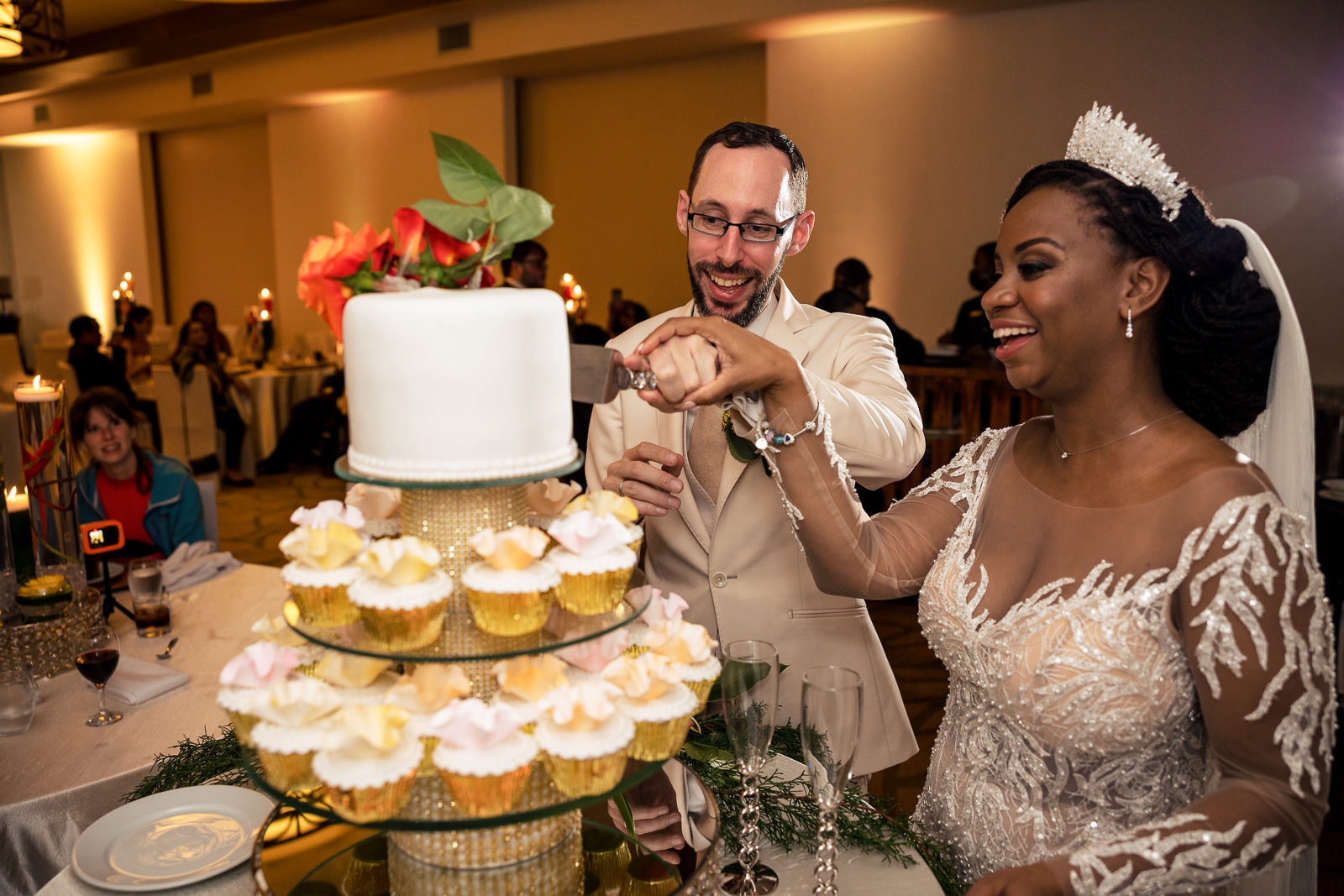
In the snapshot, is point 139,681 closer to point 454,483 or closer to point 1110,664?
point 454,483

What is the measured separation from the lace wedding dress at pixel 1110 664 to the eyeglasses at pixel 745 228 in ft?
2.07

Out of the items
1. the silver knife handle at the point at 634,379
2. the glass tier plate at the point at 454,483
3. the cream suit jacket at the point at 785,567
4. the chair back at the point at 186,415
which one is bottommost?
the chair back at the point at 186,415

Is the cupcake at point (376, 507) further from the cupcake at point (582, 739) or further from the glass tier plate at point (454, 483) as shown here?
the cupcake at point (582, 739)

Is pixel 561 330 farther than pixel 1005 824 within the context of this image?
No

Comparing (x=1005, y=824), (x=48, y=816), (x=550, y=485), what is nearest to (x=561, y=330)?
(x=550, y=485)

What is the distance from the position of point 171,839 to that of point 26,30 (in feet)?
19.3

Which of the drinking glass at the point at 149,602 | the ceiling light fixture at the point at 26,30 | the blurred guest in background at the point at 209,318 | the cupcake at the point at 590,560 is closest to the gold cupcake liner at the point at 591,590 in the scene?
the cupcake at the point at 590,560

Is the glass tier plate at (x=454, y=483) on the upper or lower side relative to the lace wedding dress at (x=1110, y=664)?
upper

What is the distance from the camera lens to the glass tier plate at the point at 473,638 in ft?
3.52

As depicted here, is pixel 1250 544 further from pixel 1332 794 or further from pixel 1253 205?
pixel 1253 205

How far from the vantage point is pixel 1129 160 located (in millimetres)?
1508

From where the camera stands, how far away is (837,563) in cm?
173

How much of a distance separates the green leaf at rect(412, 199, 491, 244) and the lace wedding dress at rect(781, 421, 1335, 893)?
0.71m

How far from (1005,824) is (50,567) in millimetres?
2532
